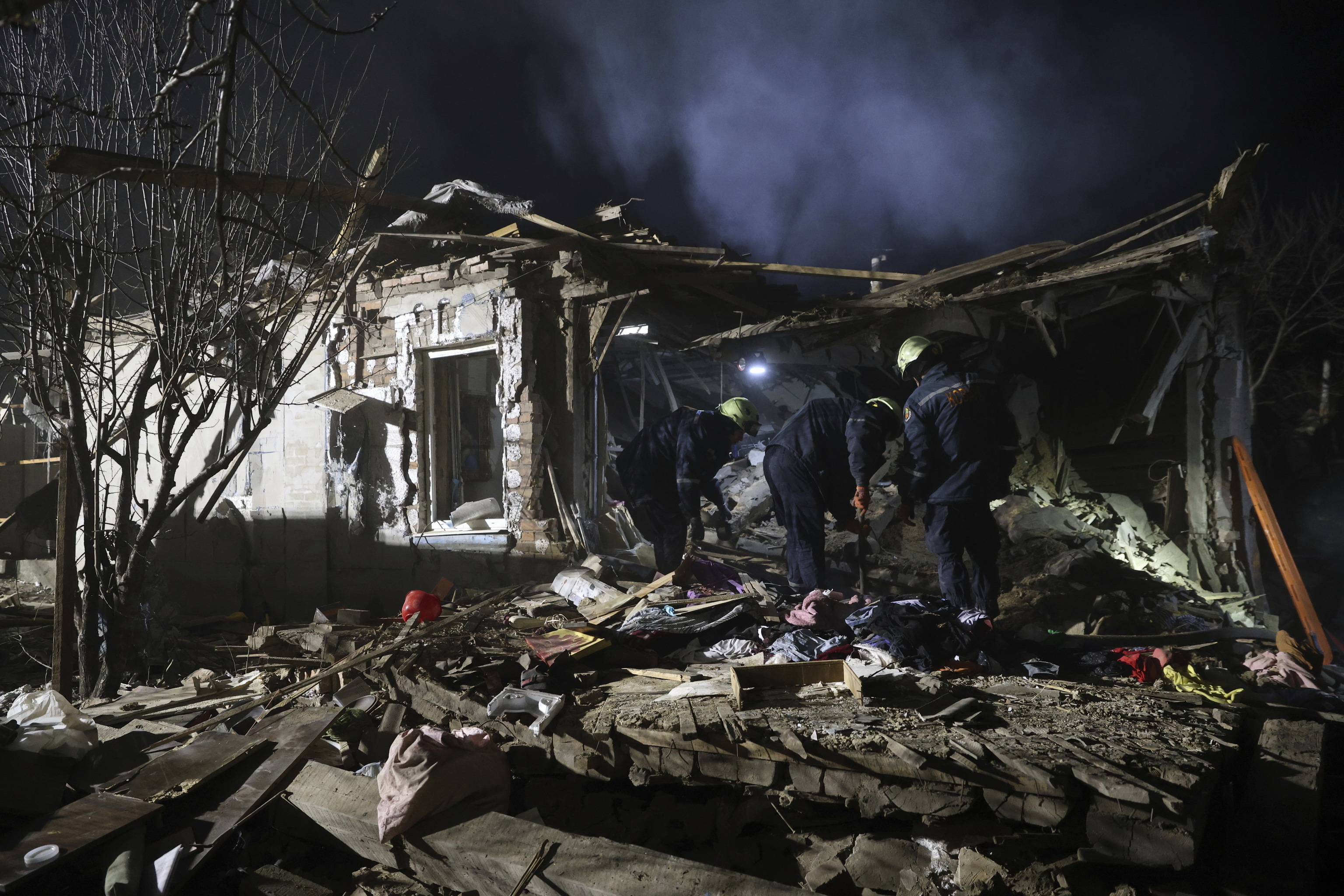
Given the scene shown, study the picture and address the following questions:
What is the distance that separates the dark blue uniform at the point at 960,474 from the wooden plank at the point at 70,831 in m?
4.65

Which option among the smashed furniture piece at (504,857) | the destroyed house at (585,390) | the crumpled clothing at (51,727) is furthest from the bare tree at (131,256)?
the smashed furniture piece at (504,857)

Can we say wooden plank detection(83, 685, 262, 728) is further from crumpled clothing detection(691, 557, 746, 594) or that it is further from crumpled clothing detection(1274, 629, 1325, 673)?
crumpled clothing detection(1274, 629, 1325, 673)

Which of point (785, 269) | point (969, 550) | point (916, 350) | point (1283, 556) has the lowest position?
point (1283, 556)

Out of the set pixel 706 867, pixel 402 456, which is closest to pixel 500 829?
pixel 706 867

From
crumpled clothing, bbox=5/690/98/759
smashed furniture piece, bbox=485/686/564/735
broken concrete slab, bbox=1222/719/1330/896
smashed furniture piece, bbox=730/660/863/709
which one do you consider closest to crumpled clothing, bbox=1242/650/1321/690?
broken concrete slab, bbox=1222/719/1330/896

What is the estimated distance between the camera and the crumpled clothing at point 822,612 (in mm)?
4297

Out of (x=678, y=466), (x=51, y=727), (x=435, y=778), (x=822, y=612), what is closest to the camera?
(x=435, y=778)

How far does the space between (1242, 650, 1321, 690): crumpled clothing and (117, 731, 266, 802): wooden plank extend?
18.0 ft

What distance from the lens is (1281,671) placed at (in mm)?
4113

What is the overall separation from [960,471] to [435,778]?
3880 millimetres

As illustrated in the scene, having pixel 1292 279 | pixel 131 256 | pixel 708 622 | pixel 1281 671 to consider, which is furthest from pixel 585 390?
pixel 1292 279

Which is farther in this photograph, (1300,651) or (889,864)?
(1300,651)

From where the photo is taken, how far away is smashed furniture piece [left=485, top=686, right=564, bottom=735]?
3.28 m

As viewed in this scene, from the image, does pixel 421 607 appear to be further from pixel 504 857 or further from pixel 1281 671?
pixel 1281 671
